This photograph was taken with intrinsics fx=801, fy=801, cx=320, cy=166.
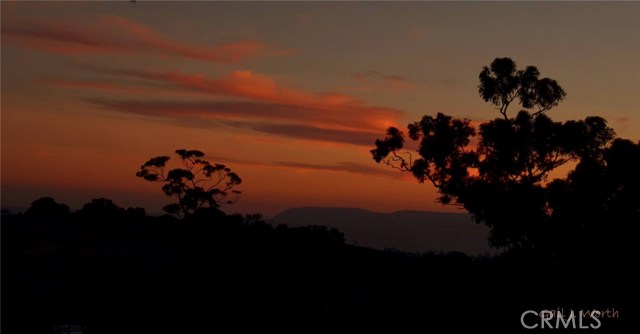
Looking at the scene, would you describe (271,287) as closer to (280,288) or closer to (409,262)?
(280,288)

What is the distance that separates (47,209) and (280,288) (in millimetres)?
49554

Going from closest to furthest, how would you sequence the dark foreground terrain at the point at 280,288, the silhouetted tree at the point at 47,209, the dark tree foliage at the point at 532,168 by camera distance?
the dark foreground terrain at the point at 280,288 → the dark tree foliage at the point at 532,168 → the silhouetted tree at the point at 47,209

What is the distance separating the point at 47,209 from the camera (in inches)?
3258

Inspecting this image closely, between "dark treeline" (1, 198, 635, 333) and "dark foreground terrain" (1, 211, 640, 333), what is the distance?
9cm

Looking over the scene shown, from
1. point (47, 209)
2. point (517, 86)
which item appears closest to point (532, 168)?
point (517, 86)

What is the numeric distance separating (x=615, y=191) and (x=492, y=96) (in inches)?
421

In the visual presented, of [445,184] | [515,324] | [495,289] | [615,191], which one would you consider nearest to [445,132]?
[445,184]

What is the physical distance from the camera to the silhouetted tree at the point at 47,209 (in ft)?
258

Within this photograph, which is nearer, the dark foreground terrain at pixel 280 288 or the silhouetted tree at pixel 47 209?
the dark foreground terrain at pixel 280 288

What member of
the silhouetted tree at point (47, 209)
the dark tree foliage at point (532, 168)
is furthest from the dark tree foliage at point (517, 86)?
the silhouetted tree at point (47, 209)

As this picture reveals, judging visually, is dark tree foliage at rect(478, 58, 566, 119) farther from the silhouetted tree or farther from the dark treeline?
the silhouetted tree

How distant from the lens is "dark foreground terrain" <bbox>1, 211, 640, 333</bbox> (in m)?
34.5

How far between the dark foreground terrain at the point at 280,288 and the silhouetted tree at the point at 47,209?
1654 cm

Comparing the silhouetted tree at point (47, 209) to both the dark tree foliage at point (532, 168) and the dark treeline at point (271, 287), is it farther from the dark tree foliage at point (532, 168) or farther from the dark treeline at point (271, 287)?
the dark tree foliage at point (532, 168)
